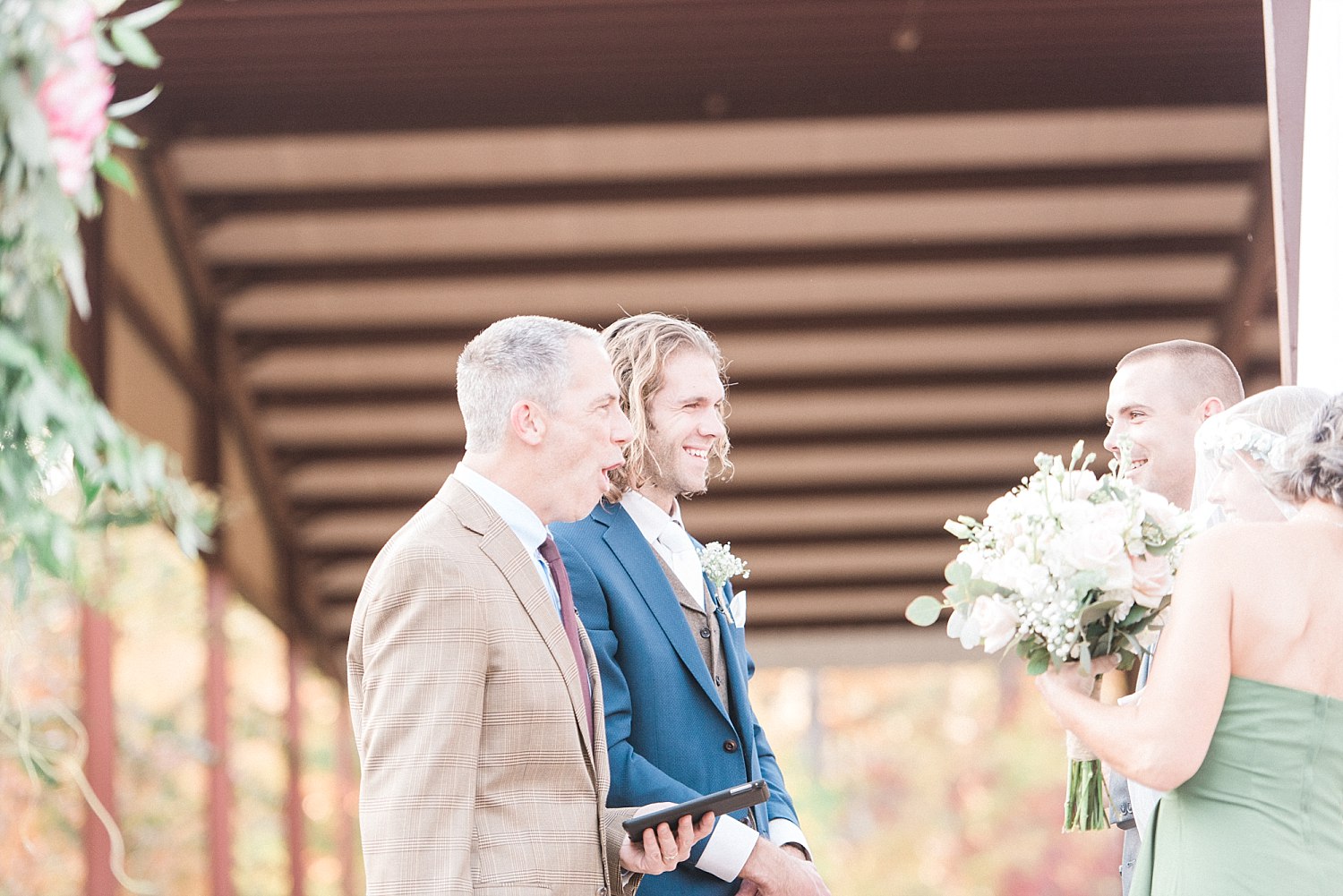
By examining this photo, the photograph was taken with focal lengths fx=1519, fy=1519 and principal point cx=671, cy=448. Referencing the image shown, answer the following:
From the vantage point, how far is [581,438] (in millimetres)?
2275

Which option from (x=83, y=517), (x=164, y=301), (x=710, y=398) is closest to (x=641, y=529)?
(x=710, y=398)

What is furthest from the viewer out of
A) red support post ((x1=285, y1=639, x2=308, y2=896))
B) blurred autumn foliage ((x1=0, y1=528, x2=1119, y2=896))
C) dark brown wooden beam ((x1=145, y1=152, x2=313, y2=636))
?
red support post ((x1=285, y1=639, x2=308, y2=896))

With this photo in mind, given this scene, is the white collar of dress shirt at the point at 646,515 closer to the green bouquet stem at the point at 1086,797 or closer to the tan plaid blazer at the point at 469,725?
the tan plaid blazer at the point at 469,725

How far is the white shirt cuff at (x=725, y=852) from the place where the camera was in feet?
7.98

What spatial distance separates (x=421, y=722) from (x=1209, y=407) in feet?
5.63

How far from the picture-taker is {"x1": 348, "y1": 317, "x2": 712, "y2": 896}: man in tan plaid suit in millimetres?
1976

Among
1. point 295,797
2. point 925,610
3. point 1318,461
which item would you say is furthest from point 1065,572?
point 295,797

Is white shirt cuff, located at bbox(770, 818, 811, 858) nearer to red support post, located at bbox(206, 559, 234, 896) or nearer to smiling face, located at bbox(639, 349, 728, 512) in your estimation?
smiling face, located at bbox(639, 349, 728, 512)

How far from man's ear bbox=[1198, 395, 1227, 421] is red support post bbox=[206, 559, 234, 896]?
8811 millimetres

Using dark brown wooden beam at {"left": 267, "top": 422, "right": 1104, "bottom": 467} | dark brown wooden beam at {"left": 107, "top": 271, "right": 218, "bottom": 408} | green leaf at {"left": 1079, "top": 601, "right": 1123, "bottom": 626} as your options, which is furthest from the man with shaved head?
dark brown wooden beam at {"left": 267, "top": 422, "right": 1104, "bottom": 467}

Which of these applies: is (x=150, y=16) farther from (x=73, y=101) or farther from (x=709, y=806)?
(x=709, y=806)

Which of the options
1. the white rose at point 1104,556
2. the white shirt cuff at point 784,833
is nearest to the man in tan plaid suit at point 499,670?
the white shirt cuff at point 784,833

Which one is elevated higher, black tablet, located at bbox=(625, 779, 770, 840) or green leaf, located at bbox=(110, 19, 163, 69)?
green leaf, located at bbox=(110, 19, 163, 69)

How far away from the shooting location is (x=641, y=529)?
2648mm
